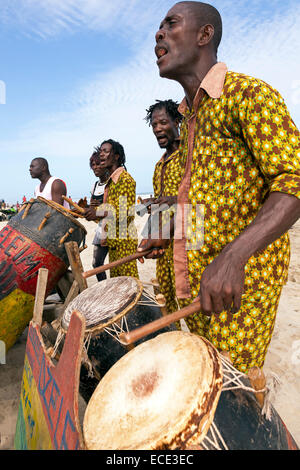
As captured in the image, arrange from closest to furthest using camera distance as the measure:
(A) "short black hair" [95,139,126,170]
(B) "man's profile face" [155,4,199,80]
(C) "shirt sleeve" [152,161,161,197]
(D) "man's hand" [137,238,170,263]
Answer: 1. (B) "man's profile face" [155,4,199,80]
2. (D) "man's hand" [137,238,170,263]
3. (C) "shirt sleeve" [152,161,161,197]
4. (A) "short black hair" [95,139,126,170]

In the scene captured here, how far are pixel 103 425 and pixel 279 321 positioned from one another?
10.4ft

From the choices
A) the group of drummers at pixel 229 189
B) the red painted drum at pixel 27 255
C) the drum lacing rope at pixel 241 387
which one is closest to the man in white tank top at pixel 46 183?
the red painted drum at pixel 27 255

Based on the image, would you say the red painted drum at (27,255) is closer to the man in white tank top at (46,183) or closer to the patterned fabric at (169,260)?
the patterned fabric at (169,260)

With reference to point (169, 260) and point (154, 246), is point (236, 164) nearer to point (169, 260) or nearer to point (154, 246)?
point (154, 246)

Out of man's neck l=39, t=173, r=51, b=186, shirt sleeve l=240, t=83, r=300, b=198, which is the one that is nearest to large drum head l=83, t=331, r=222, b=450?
shirt sleeve l=240, t=83, r=300, b=198

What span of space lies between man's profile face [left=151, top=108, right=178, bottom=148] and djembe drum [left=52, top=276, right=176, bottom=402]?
1.83 m

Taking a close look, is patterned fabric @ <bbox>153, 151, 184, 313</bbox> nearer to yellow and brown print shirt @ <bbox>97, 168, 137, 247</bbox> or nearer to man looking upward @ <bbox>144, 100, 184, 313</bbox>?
man looking upward @ <bbox>144, 100, 184, 313</bbox>

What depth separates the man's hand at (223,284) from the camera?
3.15ft

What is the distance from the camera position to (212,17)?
4.72 ft

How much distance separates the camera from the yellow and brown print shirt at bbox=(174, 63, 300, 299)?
3.47 feet

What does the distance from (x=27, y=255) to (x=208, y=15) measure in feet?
7.20
